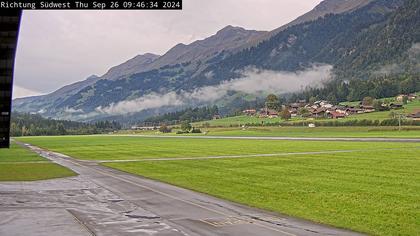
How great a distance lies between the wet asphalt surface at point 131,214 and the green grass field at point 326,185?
5.85 ft

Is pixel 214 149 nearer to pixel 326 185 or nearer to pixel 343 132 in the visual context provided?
pixel 326 185

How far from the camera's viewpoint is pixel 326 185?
100 ft

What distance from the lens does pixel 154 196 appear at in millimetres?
28328

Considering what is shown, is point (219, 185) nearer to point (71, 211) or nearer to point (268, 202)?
point (268, 202)

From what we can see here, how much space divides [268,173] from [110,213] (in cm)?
1824

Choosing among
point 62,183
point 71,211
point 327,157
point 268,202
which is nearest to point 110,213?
point 71,211

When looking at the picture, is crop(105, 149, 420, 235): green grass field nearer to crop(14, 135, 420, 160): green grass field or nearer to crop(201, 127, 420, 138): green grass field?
crop(14, 135, 420, 160): green grass field

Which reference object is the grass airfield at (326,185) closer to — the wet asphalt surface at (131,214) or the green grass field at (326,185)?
the green grass field at (326,185)

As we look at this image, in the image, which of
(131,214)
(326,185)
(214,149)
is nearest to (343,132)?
(214,149)

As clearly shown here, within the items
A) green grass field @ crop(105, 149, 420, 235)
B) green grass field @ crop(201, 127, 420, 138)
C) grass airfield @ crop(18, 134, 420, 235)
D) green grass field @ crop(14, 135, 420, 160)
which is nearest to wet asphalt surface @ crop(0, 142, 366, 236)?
grass airfield @ crop(18, 134, 420, 235)

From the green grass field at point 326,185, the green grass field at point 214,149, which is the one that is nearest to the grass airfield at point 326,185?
the green grass field at point 326,185

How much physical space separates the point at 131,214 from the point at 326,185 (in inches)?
546

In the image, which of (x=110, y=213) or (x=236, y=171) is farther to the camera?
(x=236, y=171)

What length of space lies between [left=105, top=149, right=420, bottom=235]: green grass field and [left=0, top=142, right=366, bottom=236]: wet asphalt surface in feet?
5.85
